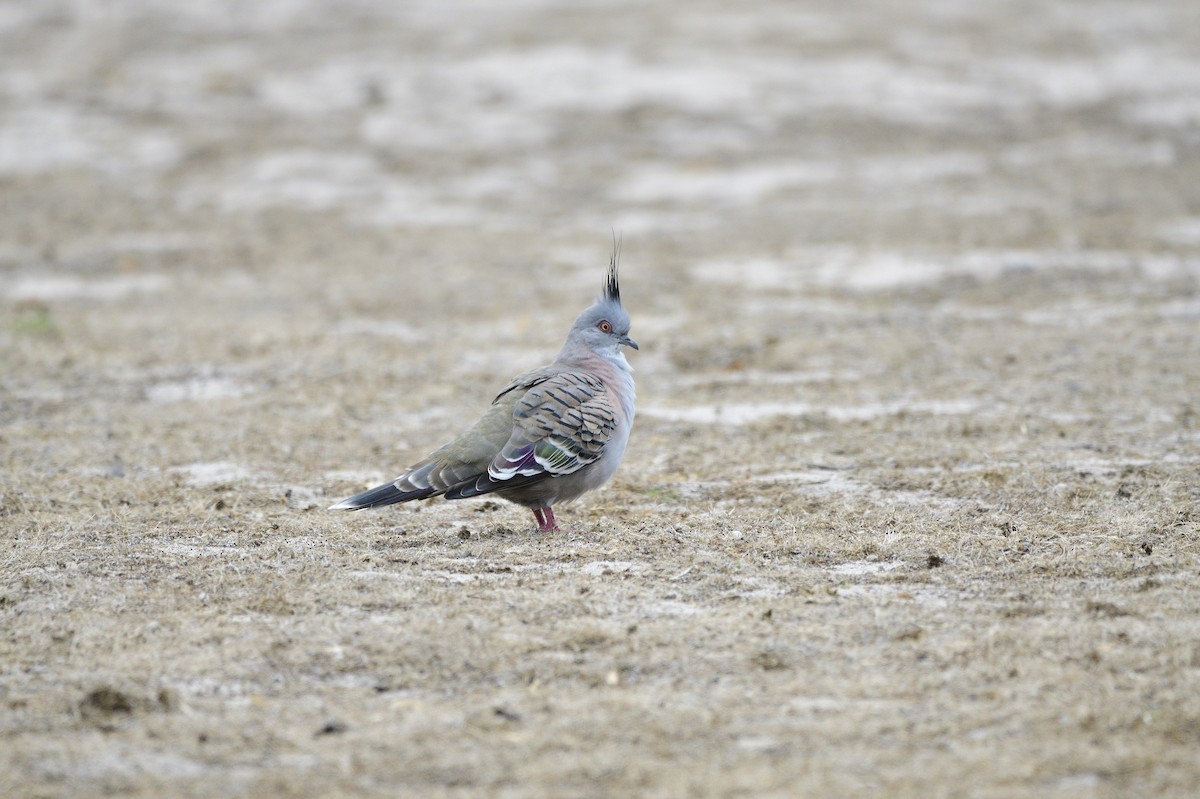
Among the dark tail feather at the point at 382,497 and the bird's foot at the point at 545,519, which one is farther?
the bird's foot at the point at 545,519

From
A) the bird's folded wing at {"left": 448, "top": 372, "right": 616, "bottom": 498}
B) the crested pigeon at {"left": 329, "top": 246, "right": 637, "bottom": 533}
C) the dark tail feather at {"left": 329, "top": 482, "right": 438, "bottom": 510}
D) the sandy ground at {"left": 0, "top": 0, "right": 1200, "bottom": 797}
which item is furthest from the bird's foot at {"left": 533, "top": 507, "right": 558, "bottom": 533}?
the dark tail feather at {"left": 329, "top": 482, "right": 438, "bottom": 510}

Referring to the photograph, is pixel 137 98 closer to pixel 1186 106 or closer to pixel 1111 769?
pixel 1186 106

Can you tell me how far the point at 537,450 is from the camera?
5.32 metres

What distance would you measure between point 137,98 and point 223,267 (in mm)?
6884

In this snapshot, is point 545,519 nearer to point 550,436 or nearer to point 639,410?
point 550,436

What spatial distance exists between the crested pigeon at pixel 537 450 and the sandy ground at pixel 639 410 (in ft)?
0.80

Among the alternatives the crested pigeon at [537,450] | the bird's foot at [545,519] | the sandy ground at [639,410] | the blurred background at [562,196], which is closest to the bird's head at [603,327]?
the crested pigeon at [537,450]

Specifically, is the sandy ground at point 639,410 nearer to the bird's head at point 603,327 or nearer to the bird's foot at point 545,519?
the bird's foot at point 545,519

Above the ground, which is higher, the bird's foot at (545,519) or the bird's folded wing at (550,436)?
the bird's folded wing at (550,436)

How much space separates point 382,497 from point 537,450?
0.63 m

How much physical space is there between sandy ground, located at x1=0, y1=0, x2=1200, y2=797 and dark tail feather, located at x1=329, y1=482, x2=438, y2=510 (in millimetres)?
180

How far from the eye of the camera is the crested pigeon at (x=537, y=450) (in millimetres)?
5262

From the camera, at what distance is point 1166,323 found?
9.18 m

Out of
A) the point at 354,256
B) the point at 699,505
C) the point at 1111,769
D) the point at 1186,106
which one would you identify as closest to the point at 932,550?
the point at 699,505
